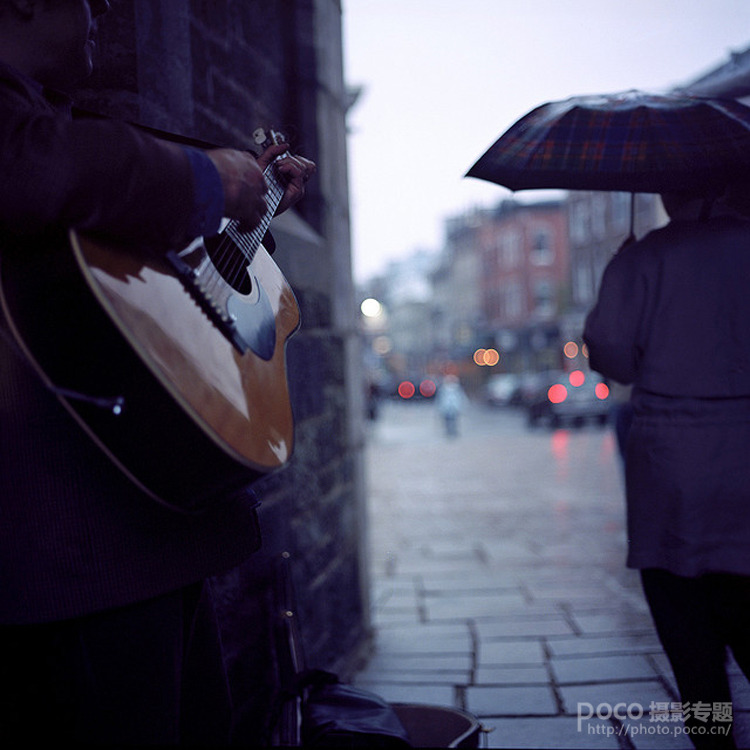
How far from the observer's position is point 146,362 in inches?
39.5

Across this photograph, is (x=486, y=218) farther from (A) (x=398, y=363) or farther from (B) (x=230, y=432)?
(B) (x=230, y=432)

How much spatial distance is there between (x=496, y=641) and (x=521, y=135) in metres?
2.41

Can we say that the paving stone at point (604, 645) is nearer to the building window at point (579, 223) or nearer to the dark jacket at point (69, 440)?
the dark jacket at point (69, 440)

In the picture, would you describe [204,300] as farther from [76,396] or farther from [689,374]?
[689,374]

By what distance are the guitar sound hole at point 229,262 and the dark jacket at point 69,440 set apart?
181 mm

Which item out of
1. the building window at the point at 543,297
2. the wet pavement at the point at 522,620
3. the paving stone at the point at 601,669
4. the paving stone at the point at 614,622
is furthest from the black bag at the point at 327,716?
the building window at the point at 543,297

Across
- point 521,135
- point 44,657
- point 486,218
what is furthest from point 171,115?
point 486,218

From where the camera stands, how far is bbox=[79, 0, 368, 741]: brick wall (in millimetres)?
2008

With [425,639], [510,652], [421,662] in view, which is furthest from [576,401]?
Result: [421,662]

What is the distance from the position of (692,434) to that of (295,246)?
1.63m

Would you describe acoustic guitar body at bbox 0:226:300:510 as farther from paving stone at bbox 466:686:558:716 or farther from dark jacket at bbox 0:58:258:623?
paving stone at bbox 466:686:558:716

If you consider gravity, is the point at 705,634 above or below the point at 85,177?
below

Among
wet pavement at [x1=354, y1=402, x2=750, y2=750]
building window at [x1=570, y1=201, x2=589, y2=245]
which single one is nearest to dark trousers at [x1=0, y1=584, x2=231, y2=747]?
wet pavement at [x1=354, y1=402, x2=750, y2=750]

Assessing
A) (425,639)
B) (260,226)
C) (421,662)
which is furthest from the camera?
(425,639)
